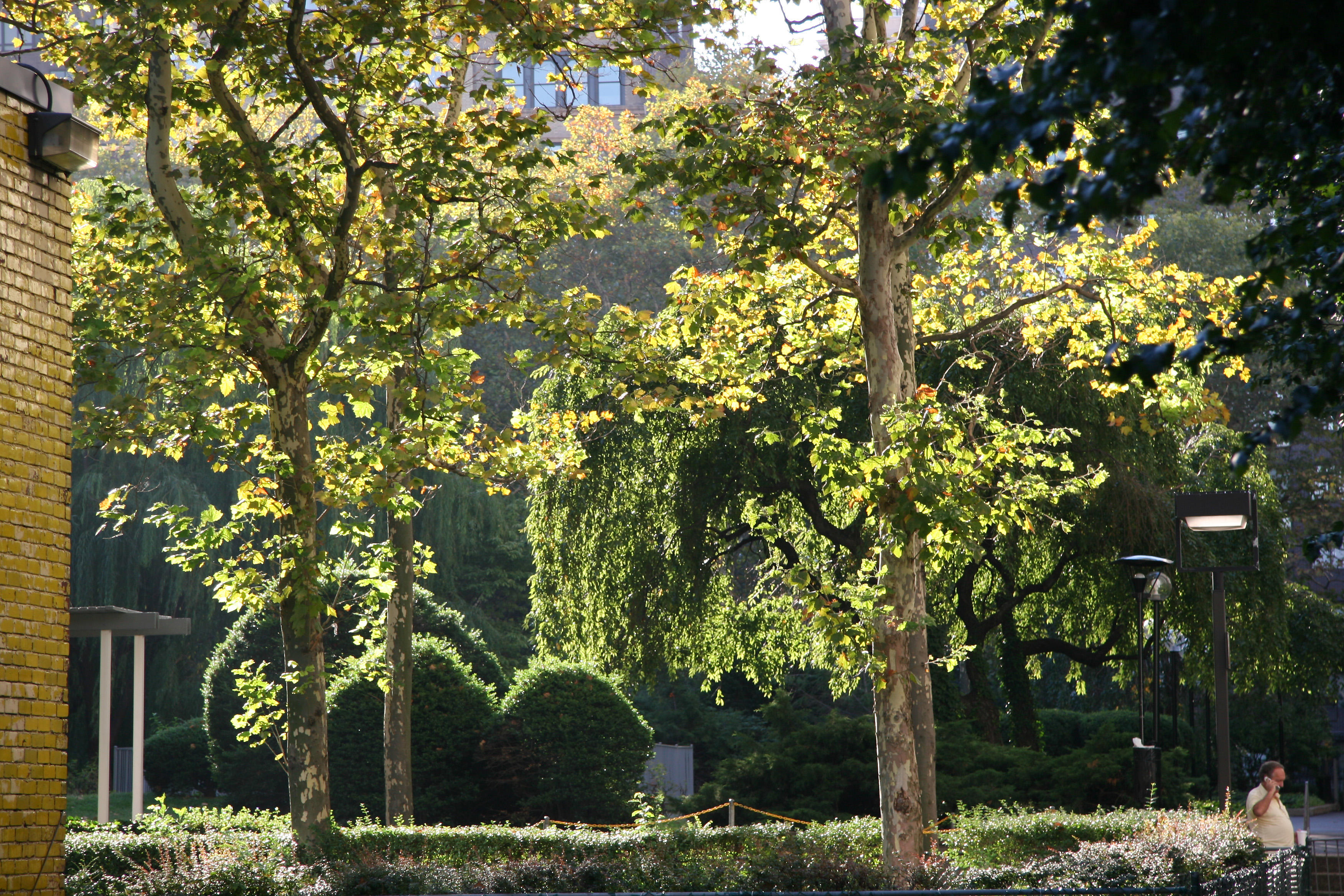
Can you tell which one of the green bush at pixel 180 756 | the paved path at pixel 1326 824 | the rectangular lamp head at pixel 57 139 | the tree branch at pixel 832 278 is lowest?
the paved path at pixel 1326 824

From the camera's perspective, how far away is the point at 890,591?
36.1ft

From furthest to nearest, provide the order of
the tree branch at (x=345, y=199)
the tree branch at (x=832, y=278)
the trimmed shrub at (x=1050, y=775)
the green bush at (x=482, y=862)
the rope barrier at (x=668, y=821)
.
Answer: the trimmed shrub at (x=1050, y=775) → the rope barrier at (x=668, y=821) → the tree branch at (x=832, y=278) → the tree branch at (x=345, y=199) → the green bush at (x=482, y=862)

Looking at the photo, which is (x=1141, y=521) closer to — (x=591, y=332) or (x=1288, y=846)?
(x=1288, y=846)

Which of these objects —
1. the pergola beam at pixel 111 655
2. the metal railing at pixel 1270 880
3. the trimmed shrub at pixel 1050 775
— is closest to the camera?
the metal railing at pixel 1270 880

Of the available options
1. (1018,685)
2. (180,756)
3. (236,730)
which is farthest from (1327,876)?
(180,756)

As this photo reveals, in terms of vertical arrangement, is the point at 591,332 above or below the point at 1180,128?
above

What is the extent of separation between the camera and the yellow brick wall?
22.0 feet

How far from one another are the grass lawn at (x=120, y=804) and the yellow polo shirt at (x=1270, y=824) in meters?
16.7

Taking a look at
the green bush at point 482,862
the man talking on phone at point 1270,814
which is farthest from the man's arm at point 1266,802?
the green bush at point 482,862

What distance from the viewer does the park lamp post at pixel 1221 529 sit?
40.7 feet

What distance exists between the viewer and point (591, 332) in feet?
40.7

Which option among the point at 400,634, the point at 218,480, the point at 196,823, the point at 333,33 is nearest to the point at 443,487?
the point at 218,480

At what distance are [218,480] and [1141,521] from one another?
19.4m

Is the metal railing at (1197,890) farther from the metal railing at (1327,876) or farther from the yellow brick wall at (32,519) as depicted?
the yellow brick wall at (32,519)
